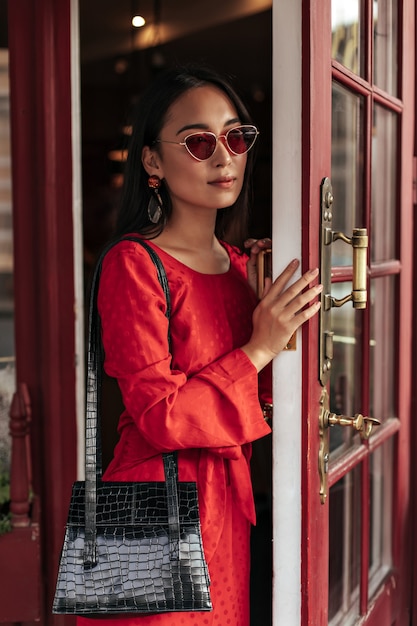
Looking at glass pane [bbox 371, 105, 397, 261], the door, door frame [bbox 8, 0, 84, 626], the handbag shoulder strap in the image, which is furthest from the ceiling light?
the handbag shoulder strap

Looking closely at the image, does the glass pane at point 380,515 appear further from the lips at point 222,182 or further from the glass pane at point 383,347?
the lips at point 222,182

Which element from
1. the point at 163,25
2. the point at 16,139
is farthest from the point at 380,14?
the point at 163,25

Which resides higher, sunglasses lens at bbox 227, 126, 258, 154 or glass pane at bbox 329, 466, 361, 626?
sunglasses lens at bbox 227, 126, 258, 154

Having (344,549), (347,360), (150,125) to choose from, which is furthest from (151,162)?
(344,549)

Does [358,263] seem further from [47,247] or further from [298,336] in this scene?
[47,247]

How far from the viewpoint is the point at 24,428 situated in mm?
2104

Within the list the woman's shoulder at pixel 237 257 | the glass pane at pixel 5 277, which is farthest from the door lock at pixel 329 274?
the glass pane at pixel 5 277

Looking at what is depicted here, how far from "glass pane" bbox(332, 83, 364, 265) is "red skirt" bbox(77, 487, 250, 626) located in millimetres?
595

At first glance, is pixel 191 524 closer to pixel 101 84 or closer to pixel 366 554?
pixel 366 554

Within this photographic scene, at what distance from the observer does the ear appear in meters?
1.62

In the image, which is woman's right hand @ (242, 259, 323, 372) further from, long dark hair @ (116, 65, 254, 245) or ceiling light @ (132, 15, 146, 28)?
ceiling light @ (132, 15, 146, 28)

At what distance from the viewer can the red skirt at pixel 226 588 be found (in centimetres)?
150

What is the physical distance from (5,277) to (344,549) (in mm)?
1138

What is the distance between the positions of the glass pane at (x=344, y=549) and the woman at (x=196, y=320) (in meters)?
0.26
